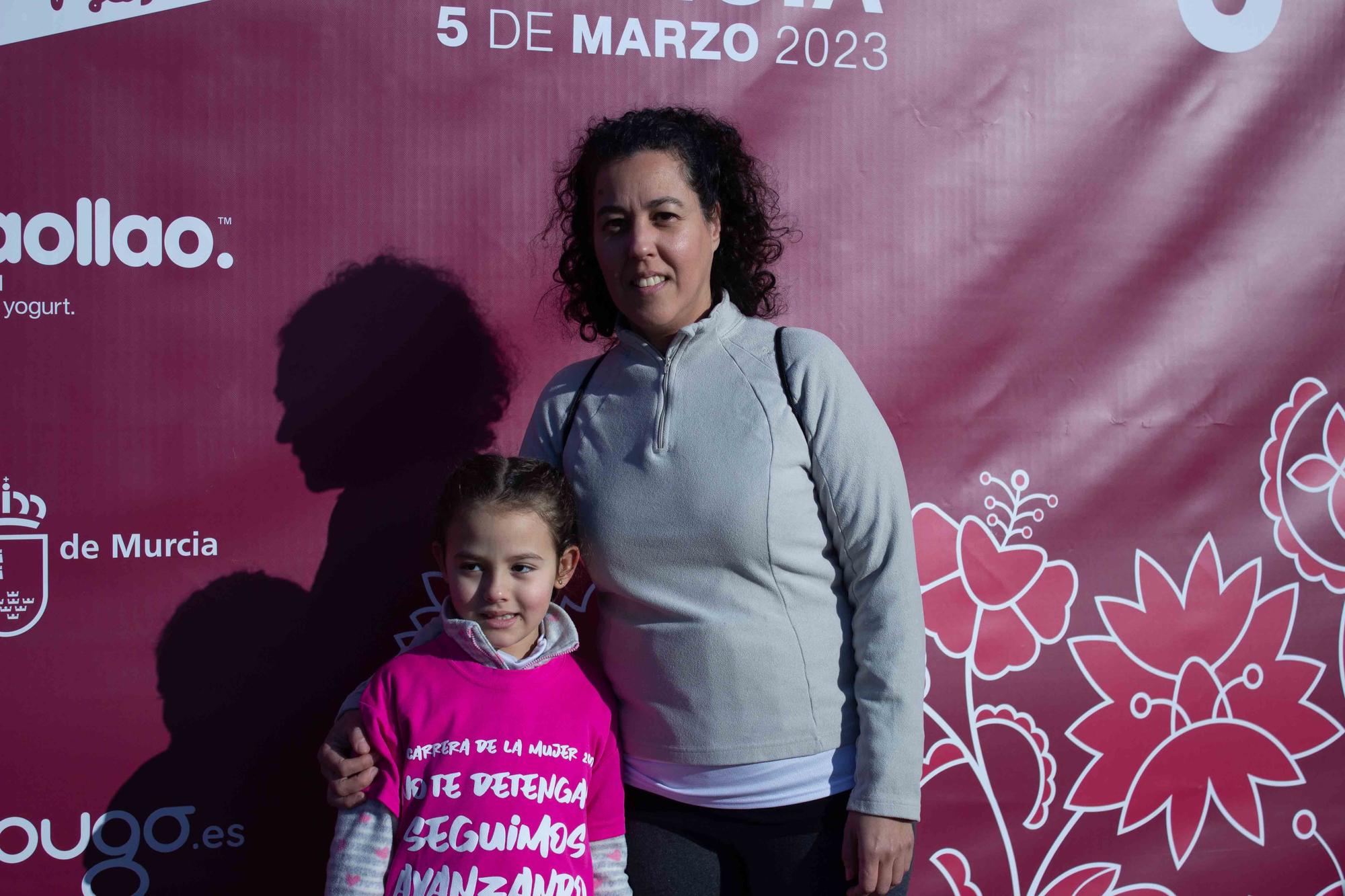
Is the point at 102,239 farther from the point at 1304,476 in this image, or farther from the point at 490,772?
the point at 1304,476

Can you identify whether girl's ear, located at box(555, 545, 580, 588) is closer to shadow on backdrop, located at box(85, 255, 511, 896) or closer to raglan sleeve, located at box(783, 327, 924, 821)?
raglan sleeve, located at box(783, 327, 924, 821)

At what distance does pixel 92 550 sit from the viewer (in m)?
1.80

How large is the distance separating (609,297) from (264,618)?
843 mm

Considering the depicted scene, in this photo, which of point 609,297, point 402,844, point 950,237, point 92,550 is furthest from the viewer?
point 950,237

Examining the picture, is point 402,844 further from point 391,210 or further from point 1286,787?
point 1286,787

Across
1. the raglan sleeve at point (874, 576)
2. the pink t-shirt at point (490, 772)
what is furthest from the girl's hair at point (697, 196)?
the pink t-shirt at point (490, 772)

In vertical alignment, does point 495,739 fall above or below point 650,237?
below

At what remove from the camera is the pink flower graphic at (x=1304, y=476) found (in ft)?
6.73

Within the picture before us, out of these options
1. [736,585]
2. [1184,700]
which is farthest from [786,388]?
[1184,700]

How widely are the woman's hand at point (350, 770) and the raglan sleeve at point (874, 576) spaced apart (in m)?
0.65

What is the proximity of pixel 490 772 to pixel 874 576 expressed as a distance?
0.57 meters

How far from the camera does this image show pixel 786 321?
1.98 meters

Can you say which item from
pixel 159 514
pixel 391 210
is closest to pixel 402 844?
pixel 159 514

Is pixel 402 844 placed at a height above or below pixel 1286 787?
above
